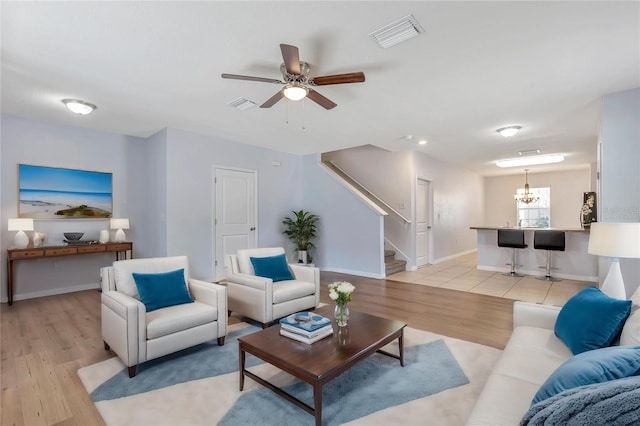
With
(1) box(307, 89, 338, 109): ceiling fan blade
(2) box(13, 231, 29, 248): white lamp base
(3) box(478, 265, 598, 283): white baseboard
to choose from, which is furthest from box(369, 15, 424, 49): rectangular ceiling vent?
(3) box(478, 265, 598, 283): white baseboard

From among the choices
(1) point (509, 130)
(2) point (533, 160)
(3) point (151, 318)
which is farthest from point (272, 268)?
(2) point (533, 160)

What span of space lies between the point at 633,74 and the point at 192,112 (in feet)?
16.6

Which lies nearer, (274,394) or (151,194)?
(274,394)

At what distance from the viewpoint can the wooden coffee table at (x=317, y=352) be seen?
1829 millimetres

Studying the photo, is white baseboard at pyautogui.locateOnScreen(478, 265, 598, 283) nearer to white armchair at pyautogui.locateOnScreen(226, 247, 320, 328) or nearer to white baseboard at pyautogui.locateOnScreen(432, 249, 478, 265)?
white baseboard at pyautogui.locateOnScreen(432, 249, 478, 265)

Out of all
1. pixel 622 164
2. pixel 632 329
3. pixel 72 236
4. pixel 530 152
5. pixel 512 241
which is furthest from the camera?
pixel 530 152

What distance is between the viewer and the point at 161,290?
112 inches

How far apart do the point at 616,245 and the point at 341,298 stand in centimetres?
203

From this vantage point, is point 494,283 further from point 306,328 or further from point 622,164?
point 306,328

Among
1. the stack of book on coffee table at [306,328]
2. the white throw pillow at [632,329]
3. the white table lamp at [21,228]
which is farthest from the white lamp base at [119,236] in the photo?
the white throw pillow at [632,329]

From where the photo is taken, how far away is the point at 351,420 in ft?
6.28

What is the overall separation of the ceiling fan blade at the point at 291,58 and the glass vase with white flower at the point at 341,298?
1794 mm

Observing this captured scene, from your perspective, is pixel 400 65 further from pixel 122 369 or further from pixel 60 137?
pixel 60 137

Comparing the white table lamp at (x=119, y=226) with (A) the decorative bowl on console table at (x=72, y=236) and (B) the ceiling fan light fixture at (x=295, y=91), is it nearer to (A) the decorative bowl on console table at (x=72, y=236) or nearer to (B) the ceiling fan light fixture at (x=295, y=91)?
(A) the decorative bowl on console table at (x=72, y=236)
